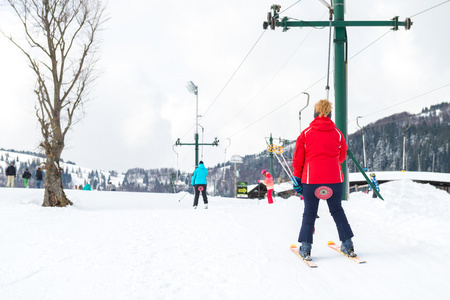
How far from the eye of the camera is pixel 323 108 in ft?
14.0

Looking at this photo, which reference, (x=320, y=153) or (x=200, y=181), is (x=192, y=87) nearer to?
(x=200, y=181)

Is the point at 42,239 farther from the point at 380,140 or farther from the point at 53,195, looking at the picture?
the point at 380,140

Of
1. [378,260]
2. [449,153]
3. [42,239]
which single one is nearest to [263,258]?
[378,260]

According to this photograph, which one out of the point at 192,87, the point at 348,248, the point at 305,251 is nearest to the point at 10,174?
the point at 192,87

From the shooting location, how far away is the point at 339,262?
4035mm

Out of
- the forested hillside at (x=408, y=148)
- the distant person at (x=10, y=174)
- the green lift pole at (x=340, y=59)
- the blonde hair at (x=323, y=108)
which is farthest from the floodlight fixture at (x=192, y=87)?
the forested hillside at (x=408, y=148)

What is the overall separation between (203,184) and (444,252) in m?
9.69

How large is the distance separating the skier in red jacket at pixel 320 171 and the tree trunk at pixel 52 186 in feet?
35.5

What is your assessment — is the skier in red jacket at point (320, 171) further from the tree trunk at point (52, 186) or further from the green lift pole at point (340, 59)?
the tree trunk at point (52, 186)

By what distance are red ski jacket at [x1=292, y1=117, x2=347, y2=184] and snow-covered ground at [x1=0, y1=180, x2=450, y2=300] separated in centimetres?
98

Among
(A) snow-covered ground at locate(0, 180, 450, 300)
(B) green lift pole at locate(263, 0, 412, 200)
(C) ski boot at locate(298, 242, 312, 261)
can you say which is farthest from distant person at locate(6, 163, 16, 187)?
(C) ski boot at locate(298, 242, 312, 261)

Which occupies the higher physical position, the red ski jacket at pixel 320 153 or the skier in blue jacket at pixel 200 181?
the red ski jacket at pixel 320 153

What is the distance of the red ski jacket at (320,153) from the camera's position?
161 inches

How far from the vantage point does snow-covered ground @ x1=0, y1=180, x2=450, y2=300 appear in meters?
3.17
